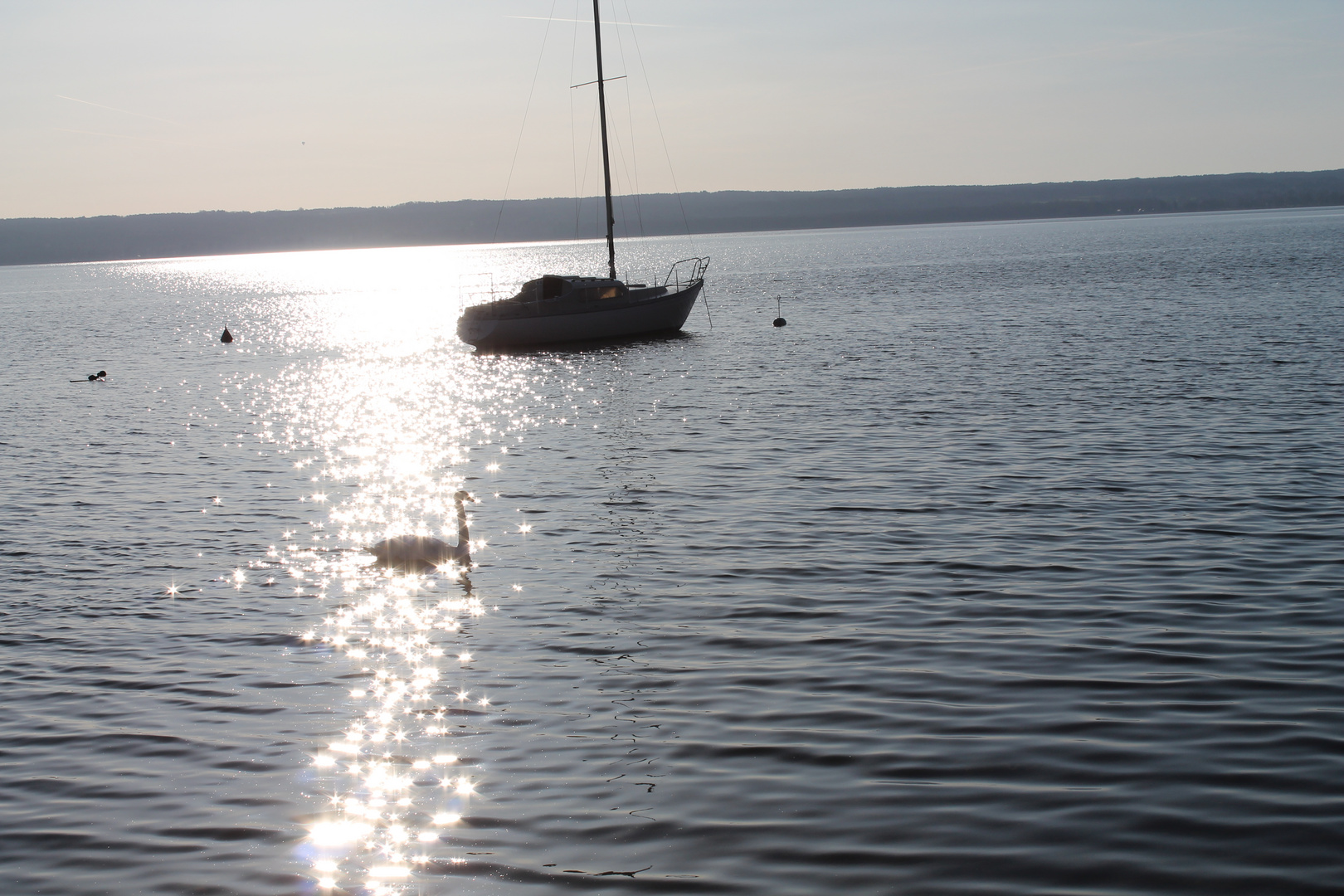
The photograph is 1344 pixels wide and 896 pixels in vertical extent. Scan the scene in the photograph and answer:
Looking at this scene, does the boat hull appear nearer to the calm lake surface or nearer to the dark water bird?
the calm lake surface

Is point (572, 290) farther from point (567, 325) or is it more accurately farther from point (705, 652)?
point (705, 652)

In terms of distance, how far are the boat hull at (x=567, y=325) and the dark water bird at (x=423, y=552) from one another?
36.7 m

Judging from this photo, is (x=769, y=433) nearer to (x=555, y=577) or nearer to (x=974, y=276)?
(x=555, y=577)

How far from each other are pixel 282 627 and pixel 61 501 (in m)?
11.2

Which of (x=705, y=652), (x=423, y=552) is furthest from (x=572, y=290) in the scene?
(x=705, y=652)

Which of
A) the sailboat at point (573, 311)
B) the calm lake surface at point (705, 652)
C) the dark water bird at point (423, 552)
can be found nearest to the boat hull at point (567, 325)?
the sailboat at point (573, 311)

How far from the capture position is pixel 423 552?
16.8 m

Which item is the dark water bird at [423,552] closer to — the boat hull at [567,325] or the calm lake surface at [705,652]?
the calm lake surface at [705,652]

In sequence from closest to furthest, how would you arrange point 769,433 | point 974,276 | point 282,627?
point 282,627 → point 769,433 → point 974,276

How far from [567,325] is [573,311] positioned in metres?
0.77

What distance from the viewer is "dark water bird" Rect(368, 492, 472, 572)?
54.1ft

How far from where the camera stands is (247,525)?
20.0 m

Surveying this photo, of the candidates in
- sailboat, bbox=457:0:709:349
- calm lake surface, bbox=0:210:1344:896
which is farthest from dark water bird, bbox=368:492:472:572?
sailboat, bbox=457:0:709:349

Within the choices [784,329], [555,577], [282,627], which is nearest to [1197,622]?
[555,577]
